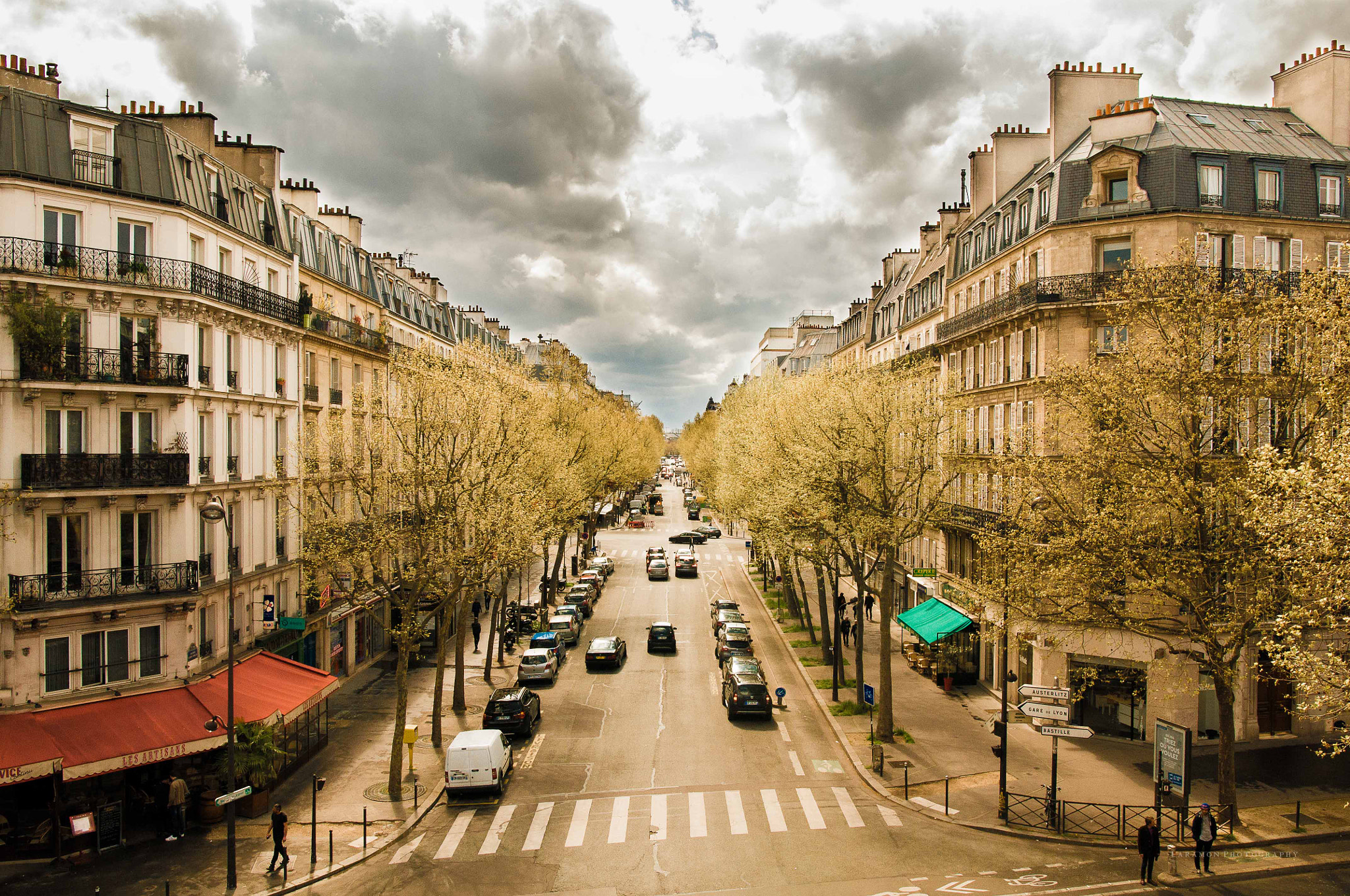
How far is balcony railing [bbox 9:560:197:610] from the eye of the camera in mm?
20344

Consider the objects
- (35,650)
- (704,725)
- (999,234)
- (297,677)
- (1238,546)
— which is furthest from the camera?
(999,234)

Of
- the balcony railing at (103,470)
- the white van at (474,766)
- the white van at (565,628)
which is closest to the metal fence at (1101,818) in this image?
the white van at (474,766)

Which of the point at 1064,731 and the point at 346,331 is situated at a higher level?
the point at 346,331

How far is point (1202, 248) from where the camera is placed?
87.4 feet

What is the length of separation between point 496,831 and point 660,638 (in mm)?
20224

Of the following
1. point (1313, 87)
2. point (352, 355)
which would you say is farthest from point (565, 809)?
point (1313, 87)

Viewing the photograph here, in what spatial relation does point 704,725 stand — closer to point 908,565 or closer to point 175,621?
point 175,621

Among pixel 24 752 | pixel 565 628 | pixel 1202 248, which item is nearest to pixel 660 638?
pixel 565 628

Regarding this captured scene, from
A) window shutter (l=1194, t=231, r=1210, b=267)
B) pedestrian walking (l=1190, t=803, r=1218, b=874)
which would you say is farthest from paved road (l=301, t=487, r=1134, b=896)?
window shutter (l=1194, t=231, r=1210, b=267)

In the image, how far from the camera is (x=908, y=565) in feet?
154

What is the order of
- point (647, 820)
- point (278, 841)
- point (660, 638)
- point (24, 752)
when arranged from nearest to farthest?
point (278, 841) → point (24, 752) → point (647, 820) → point (660, 638)

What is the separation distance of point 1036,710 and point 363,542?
19.4 m

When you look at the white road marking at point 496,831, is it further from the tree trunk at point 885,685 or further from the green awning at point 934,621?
the green awning at point 934,621

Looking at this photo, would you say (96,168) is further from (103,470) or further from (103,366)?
(103,470)
